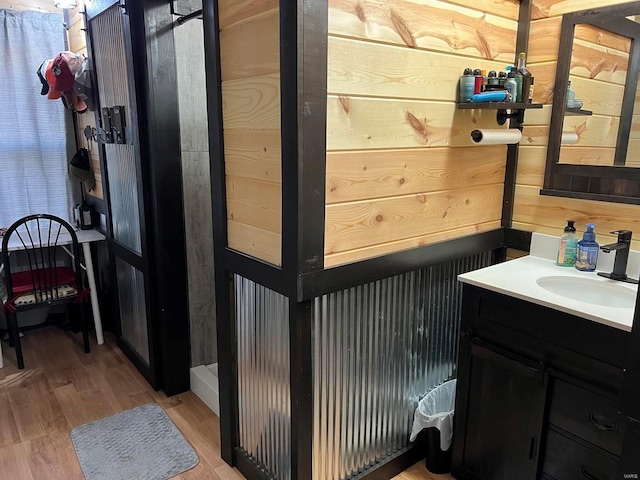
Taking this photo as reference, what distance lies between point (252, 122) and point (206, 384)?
1.54 metres

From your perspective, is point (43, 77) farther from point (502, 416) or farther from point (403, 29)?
point (502, 416)

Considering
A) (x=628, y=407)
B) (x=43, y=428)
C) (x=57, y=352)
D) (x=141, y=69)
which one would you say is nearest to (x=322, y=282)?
(x=628, y=407)

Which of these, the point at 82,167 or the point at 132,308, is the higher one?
the point at 82,167

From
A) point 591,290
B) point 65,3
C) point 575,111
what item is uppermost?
point 65,3

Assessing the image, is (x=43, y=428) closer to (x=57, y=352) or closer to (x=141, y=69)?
(x=57, y=352)

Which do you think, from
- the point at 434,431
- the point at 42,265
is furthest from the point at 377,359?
the point at 42,265

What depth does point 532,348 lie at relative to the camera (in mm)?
1634

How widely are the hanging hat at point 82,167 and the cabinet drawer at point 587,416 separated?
3188mm

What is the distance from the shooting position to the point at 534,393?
163 cm

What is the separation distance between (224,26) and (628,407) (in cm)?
155

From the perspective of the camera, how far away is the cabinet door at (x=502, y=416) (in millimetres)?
1644

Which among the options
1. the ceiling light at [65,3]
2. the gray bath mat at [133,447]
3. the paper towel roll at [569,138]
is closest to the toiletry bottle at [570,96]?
the paper towel roll at [569,138]

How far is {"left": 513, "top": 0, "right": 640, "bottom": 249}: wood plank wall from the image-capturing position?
1825 millimetres

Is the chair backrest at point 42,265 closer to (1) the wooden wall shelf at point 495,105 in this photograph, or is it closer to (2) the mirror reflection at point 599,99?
(1) the wooden wall shelf at point 495,105
